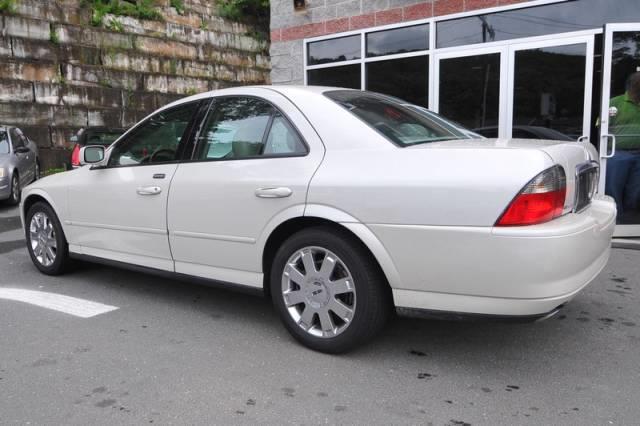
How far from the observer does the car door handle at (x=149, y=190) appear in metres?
4.05

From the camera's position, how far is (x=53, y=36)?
47.4 feet

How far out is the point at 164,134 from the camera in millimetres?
4277

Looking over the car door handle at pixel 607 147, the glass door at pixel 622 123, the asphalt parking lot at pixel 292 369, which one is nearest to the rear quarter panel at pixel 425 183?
the asphalt parking lot at pixel 292 369

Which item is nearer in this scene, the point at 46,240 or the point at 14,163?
the point at 46,240

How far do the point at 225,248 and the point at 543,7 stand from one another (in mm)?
5518

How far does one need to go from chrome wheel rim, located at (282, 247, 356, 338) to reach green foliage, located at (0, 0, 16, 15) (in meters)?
13.6

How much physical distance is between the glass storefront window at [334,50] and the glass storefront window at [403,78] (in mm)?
387

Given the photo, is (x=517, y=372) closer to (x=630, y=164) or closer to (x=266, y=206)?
(x=266, y=206)

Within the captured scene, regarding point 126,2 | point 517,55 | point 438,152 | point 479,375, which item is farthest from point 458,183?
point 126,2

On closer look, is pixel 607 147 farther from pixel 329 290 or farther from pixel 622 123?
pixel 329 290

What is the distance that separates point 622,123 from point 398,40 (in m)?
3.41

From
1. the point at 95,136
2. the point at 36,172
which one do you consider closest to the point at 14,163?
the point at 36,172

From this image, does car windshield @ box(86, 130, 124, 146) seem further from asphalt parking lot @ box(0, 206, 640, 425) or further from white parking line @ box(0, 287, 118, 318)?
asphalt parking lot @ box(0, 206, 640, 425)

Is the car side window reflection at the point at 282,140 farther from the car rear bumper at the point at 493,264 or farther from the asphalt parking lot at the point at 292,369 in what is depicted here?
the asphalt parking lot at the point at 292,369
